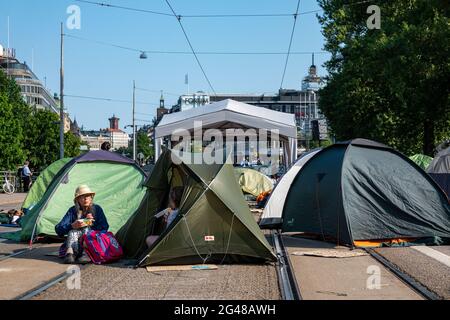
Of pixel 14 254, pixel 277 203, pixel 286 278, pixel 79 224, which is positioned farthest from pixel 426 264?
pixel 14 254

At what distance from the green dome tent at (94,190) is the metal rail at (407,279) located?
219 inches

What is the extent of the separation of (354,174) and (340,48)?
97.8 feet

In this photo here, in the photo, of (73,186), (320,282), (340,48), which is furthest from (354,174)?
(340,48)

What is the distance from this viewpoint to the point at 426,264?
9.99 metres

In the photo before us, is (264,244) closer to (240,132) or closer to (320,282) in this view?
(320,282)

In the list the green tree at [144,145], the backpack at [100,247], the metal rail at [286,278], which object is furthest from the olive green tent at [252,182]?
the green tree at [144,145]

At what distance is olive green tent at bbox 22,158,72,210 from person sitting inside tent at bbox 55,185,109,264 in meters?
5.92

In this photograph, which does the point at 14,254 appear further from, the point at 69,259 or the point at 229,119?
the point at 229,119

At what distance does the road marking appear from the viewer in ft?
33.9

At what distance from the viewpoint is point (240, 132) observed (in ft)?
76.2

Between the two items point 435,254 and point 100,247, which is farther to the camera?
point 435,254

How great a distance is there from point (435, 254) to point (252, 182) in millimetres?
14600

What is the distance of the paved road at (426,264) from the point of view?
27.0 ft

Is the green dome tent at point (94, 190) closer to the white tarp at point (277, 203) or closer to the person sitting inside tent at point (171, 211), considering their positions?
the white tarp at point (277, 203)
